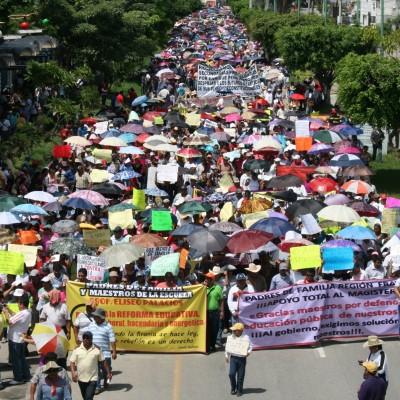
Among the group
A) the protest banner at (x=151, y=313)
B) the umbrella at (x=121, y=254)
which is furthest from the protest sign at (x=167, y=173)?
the protest banner at (x=151, y=313)

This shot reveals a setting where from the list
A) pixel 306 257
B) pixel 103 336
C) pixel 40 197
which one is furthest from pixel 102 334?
pixel 40 197

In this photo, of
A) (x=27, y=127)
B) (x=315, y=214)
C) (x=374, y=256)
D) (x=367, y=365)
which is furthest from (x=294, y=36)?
(x=367, y=365)

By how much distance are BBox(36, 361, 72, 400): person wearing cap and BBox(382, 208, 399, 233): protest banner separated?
9386 mm

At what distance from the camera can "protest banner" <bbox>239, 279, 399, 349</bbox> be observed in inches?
706

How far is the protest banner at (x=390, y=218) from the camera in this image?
70.0 feet

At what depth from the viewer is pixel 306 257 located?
18484 mm

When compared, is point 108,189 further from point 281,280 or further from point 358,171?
point 281,280

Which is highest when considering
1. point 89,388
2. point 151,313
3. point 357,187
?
point 89,388

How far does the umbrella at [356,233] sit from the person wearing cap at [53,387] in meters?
8.26

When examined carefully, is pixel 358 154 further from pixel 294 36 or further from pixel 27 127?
pixel 294 36

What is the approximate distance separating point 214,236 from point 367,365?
6704 millimetres

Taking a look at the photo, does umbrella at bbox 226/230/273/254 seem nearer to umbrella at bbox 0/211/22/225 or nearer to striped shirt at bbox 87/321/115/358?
striped shirt at bbox 87/321/115/358

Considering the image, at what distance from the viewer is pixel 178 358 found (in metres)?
17.8

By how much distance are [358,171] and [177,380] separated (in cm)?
1112
